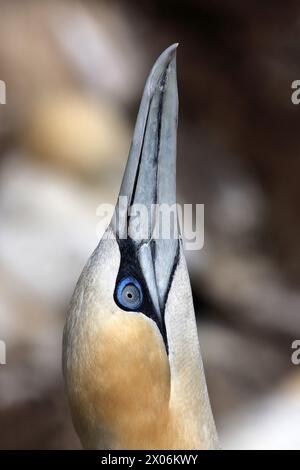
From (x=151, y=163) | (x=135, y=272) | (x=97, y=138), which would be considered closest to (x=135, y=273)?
(x=135, y=272)

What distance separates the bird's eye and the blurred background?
0.52 m

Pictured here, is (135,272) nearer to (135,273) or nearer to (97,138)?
(135,273)

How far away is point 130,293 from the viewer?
27.0 inches

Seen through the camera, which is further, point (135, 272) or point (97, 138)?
point (97, 138)

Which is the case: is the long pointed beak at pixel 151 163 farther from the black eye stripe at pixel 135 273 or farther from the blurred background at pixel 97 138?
the blurred background at pixel 97 138

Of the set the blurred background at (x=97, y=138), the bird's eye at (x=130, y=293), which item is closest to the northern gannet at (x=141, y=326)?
the bird's eye at (x=130, y=293)

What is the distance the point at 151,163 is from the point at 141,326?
0.15 m

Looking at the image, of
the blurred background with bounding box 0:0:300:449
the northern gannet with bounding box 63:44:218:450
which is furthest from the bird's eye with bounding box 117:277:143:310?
the blurred background with bounding box 0:0:300:449

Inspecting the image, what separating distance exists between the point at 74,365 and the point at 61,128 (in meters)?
0.61

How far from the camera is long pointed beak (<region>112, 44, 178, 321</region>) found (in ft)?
2.27

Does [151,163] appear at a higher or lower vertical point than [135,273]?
higher

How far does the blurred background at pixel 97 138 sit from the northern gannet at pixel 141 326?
20.1 inches

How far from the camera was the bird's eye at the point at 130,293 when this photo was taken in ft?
2.22
